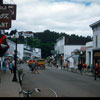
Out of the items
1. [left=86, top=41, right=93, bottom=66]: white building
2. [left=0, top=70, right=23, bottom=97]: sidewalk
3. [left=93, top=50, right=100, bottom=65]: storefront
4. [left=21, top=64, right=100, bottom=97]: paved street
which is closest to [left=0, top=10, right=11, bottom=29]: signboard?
[left=0, top=70, right=23, bottom=97]: sidewalk

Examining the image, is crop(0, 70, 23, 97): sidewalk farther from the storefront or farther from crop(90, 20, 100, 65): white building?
crop(90, 20, 100, 65): white building

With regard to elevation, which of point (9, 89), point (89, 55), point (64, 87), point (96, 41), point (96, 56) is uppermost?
point (96, 41)

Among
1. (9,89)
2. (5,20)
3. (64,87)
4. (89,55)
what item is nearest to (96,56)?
(89,55)

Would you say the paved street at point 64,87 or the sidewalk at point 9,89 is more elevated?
the sidewalk at point 9,89

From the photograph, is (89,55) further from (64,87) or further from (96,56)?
(64,87)

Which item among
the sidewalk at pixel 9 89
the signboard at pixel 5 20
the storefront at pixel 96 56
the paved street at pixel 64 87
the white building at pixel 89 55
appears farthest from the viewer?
the white building at pixel 89 55

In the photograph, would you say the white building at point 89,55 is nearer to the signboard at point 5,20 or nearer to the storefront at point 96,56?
the storefront at point 96,56

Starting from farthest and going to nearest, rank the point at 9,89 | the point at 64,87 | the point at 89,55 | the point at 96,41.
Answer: the point at 89,55 < the point at 96,41 < the point at 64,87 < the point at 9,89

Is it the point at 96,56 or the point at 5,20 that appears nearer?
the point at 5,20

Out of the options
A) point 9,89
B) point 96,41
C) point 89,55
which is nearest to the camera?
point 9,89

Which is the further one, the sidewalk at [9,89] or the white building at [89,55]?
the white building at [89,55]

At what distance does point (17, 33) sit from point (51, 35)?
141111 millimetres

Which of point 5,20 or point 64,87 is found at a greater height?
point 5,20

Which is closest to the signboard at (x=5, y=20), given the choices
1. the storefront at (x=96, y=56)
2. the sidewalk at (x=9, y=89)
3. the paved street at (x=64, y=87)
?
the sidewalk at (x=9, y=89)
